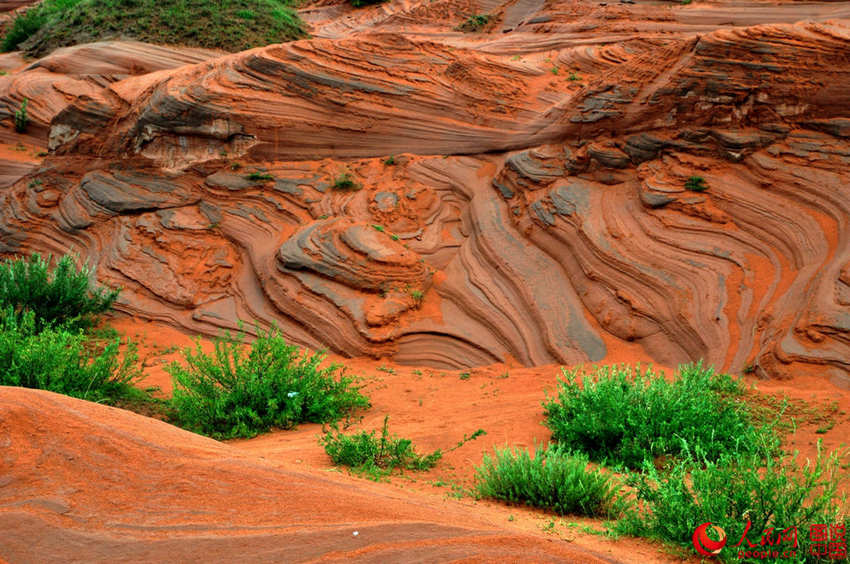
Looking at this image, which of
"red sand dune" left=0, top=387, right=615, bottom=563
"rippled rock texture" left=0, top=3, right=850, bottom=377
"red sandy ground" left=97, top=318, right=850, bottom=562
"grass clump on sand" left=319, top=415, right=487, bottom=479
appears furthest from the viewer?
"rippled rock texture" left=0, top=3, right=850, bottom=377

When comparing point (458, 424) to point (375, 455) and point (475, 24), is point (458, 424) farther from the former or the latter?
point (475, 24)

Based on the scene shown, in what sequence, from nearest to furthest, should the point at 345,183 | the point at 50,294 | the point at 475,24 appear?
the point at 50,294
the point at 345,183
the point at 475,24

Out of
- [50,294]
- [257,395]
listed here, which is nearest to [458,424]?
[257,395]

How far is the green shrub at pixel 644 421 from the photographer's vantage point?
5.17 meters

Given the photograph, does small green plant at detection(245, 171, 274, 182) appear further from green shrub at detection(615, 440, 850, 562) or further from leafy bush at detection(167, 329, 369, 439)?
green shrub at detection(615, 440, 850, 562)

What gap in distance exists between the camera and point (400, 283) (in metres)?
9.64

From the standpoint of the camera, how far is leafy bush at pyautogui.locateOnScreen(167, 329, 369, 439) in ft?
20.9

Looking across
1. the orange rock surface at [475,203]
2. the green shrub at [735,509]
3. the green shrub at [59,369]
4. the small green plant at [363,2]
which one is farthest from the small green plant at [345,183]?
the small green plant at [363,2]

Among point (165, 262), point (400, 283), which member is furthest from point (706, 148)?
point (165, 262)

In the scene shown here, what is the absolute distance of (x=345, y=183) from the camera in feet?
37.6

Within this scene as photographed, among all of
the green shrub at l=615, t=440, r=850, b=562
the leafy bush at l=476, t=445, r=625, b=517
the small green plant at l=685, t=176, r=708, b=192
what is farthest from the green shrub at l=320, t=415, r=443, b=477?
the small green plant at l=685, t=176, r=708, b=192

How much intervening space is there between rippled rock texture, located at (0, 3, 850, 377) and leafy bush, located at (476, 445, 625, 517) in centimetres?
380

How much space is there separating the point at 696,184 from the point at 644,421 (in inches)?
192

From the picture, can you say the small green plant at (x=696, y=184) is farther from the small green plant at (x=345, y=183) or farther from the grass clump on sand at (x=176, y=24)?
the grass clump on sand at (x=176, y=24)
